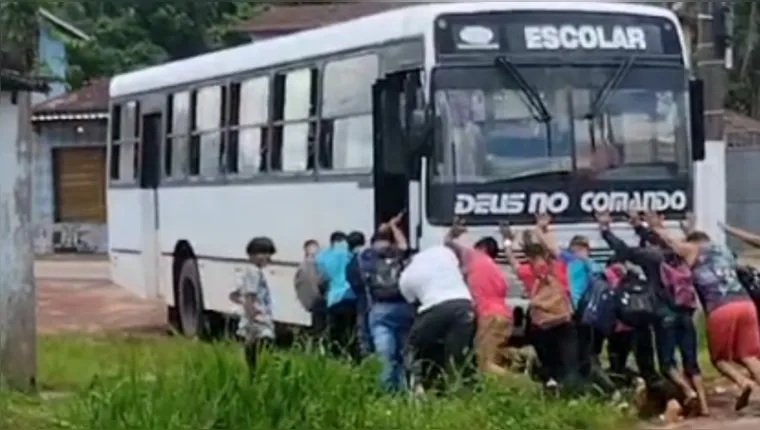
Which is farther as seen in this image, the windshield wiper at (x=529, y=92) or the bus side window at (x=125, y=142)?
the bus side window at (x=125, y=142)

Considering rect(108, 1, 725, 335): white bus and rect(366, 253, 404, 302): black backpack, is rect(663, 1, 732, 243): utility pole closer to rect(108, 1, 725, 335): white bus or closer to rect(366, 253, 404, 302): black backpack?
rect(108, 1, 725, 335): white bus

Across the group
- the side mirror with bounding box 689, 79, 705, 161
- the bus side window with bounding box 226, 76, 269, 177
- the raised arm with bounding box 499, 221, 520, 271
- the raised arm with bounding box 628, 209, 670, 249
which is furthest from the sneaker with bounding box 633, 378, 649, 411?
the bus side window with bounding box 226, 76, 269, 177

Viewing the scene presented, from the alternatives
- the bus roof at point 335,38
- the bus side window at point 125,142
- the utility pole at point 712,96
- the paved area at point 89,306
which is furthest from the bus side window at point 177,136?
the utility pole at point 712,96

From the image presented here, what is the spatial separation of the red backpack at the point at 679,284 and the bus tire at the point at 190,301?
28.1 ft

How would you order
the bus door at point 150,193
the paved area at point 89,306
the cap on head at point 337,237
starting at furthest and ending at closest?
1. the paved area at point 89,306
2. the bus door at point 150,193
3. the cap on head at point 337,237

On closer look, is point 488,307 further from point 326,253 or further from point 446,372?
point 326,253

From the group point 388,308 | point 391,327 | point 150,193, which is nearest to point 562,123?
point 388,308

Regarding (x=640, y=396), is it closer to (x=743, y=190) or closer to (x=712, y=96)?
(x=712, y=96)

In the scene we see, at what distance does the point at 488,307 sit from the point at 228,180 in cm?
715

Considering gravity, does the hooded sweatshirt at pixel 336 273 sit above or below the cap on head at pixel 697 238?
below

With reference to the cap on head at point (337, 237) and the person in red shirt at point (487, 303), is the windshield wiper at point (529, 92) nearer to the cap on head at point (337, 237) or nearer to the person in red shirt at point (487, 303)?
the person in red shirt at point (487, 303)

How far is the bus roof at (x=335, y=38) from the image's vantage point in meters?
16.8

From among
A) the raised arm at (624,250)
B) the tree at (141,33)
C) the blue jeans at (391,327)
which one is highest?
the tree at (141,33)

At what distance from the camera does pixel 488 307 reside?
1488cm
